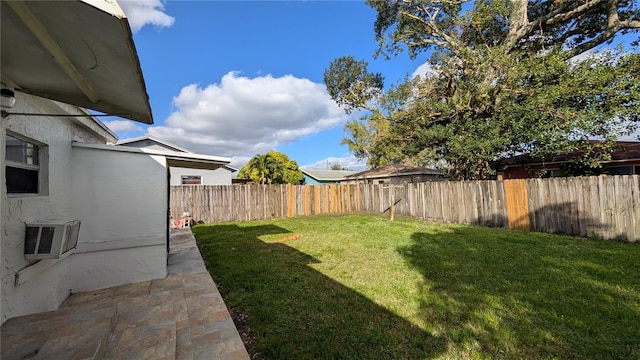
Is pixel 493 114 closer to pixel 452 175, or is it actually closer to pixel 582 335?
pixel 452 175

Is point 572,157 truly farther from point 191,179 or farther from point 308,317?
point 191,179

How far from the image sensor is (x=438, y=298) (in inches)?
141

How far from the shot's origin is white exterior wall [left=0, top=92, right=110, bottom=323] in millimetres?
Result: 2184

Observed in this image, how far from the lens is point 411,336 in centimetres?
274

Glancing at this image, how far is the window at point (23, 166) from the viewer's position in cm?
Answer: 236

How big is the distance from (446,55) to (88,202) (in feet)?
45.8

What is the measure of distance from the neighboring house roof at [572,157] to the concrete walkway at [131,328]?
43.4 ft

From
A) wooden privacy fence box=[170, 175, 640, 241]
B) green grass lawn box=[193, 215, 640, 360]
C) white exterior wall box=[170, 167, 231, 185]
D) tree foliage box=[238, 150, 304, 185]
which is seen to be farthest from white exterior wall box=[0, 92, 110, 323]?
tree foliage box=[238, 150, 304, 185]

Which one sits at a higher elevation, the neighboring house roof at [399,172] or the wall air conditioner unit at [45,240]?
the neighboring house roof at [399,172]

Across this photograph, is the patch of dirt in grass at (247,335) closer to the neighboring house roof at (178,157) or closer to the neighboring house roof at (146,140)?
the neighboring house roof at (178,157)

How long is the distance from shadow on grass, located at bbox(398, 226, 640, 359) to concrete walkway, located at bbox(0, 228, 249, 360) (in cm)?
229

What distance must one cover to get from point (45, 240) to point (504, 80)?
43.4 ft

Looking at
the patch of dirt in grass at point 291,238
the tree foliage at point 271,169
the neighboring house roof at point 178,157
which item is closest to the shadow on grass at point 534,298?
the patch of dirt in grass at point 291,238

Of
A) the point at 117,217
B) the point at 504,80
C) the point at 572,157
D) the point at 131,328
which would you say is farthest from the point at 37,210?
the point at 572,157
